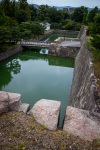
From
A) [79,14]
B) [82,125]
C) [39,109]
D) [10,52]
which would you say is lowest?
[10,52]

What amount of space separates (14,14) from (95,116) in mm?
26064

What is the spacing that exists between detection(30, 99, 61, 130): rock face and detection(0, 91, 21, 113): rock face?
1.22 feet

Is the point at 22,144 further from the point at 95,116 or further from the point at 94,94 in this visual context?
the point at 94,94

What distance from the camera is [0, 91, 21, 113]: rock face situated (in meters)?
3.24

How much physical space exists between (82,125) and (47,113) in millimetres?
A: 630

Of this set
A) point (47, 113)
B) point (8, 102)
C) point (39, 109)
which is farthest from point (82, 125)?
point (8, 102)

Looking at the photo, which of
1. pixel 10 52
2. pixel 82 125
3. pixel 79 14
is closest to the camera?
pixel 82 125

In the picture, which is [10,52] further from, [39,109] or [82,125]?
[82,125]

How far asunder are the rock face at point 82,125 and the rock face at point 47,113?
0.67 ft

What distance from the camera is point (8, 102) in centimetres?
329

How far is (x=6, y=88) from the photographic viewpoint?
980cm

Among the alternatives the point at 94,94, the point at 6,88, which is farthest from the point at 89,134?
the point at 6,88

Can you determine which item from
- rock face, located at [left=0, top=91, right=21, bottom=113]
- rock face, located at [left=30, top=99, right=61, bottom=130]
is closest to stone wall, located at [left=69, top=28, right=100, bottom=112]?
rock face, located at [left=30, top=99, right=61, bottom=130]

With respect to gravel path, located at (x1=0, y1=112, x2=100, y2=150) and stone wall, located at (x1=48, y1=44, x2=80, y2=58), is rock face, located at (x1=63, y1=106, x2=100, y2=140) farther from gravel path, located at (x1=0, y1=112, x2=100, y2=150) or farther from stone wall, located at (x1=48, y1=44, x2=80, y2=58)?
stone wall, located at (x1=48, y1=44, x2=80, y2=58)
